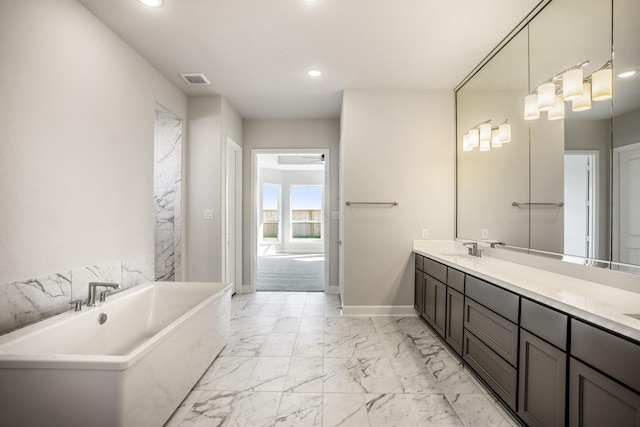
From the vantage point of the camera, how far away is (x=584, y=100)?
1769 millimetres

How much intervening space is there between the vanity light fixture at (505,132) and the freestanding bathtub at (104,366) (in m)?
2.75

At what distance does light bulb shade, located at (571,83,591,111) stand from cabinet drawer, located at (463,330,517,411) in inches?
61.8

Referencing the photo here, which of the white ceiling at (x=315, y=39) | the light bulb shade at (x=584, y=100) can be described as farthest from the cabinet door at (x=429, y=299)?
the white ceiling at (x=315, y=39)

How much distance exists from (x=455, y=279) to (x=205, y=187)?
116 inches

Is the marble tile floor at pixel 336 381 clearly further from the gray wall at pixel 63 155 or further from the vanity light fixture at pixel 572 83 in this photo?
the vanity light fixture at pixel 572 83

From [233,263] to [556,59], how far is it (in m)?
4.13

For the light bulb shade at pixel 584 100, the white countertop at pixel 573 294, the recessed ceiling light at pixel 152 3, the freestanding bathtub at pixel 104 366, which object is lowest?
the freestanding bathtub at pixel 104 366

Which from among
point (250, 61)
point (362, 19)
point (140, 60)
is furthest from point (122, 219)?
point (362, 19)

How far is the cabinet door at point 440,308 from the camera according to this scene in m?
2.68

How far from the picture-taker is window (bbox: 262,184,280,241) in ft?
31.2

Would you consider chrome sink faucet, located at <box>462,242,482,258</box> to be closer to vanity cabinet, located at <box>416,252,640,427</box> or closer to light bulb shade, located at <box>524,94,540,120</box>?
vanity cabinet, located at <box>416,252,640,427</box>

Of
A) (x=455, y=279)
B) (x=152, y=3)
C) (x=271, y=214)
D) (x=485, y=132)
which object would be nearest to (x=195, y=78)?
(x=152, y=3)

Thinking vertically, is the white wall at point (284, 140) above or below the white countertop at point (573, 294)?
above

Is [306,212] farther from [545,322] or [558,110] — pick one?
[545,322]
